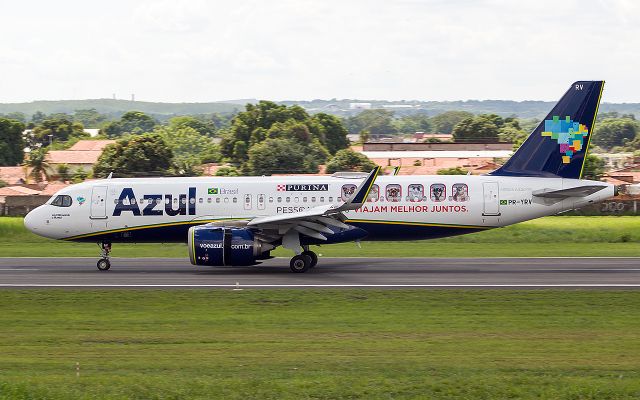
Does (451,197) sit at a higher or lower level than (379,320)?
higher

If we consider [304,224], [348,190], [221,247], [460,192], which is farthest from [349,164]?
[221,247]

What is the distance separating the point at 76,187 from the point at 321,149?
277 feet

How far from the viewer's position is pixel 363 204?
36062 millimetres

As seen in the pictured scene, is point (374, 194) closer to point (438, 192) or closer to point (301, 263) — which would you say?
point (438, 192)

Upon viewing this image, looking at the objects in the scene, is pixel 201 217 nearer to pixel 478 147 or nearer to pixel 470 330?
pixel 470 330

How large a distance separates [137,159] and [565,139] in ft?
183

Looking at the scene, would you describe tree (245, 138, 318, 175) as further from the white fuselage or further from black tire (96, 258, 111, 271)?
black tire (96, 258, 111, 271)

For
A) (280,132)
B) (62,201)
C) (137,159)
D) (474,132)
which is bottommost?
(62,201)

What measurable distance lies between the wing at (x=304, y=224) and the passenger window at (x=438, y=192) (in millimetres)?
3315

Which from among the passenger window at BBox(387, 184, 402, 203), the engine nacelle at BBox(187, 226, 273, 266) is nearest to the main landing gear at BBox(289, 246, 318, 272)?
the engine nacelle at BBox(187, 226, 273, 266)

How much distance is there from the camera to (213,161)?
13975 centimetres

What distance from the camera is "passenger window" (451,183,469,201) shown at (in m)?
37.1

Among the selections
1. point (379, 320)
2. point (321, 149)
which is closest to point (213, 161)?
point (321, 149)

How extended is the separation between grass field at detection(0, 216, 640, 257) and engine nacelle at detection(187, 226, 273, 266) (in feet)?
29.9
